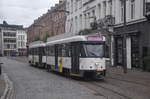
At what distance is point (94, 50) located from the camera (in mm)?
18297

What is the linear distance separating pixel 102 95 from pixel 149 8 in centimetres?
1495

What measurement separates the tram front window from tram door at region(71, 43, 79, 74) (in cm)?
78

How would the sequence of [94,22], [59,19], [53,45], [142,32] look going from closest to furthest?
[53,45] < [142,32] < [94,22] < [59,19]

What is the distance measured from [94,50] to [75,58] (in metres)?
1.44

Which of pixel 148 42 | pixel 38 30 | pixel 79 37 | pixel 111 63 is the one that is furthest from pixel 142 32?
pixel 38 30

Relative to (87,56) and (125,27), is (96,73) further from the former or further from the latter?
(125,27)

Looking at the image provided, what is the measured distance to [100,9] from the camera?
3791cm

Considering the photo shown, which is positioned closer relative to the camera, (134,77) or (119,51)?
(134,77)

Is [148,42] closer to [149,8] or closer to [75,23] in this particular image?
[149,8]

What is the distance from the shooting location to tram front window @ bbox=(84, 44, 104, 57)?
59.6 ft

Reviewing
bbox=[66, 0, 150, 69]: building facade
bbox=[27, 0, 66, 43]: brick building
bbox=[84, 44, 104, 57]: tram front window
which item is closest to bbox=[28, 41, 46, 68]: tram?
bbox=[66, 0, 150, 69]: building facade

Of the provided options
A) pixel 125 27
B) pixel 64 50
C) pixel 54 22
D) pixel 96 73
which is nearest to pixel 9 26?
pixel 54 22

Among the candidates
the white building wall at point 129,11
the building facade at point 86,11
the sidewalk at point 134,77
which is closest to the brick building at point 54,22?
the building facade at point 86,11

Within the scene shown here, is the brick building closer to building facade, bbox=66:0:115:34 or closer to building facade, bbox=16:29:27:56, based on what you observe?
building facade, bbox=66:0:115:34
